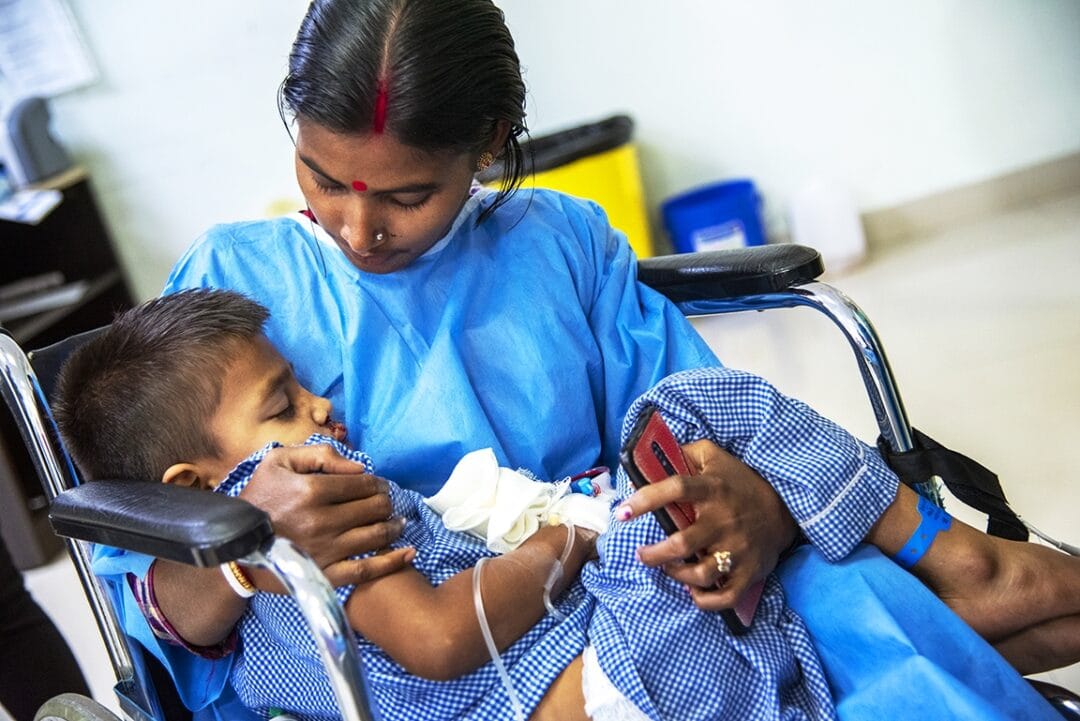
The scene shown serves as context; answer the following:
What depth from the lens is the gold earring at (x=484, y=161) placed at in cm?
127

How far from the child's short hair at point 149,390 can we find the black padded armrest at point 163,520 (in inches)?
4.3

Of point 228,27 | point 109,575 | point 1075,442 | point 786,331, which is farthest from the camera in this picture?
point 228,27

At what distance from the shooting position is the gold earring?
4.16ft

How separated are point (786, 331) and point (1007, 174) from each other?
108cm

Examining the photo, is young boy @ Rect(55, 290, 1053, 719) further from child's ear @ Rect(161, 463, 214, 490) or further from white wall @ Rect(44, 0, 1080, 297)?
white wall @ Rect(44, 0, 1080, 297)

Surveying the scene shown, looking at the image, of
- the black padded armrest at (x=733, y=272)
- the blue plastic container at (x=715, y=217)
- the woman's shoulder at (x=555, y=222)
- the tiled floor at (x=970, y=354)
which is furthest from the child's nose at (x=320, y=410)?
the blue plastic container at (x=715, y=217)

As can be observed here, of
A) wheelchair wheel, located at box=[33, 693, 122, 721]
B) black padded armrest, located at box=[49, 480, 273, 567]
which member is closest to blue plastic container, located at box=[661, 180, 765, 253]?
wheelchair wheel, located at box=[33, 693, 122, 721]

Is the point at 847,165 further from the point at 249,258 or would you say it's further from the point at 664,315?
the point at 249,258

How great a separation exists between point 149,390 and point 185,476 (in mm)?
95

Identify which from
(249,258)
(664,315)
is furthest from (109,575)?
(664,315)

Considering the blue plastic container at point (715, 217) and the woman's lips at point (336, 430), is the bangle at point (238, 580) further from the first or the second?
the blue plastic container at point (715, 217)

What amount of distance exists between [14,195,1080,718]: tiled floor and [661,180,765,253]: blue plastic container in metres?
0.27

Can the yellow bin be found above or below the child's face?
below

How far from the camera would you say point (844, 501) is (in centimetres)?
107
